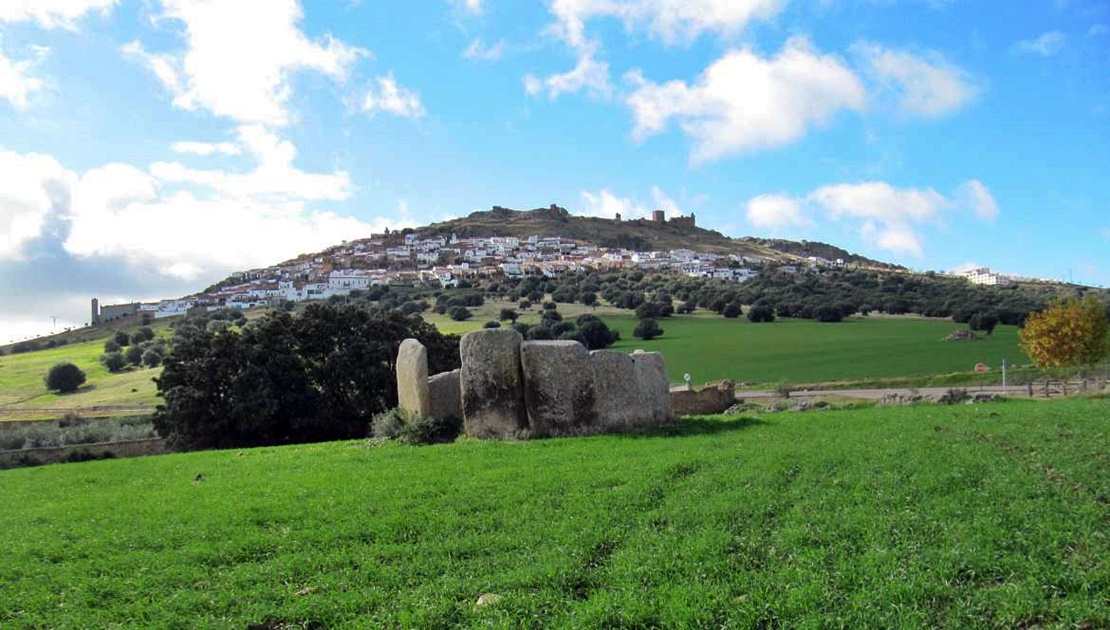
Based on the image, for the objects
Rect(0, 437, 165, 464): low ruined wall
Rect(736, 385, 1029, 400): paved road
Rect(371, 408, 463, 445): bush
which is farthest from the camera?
Rect(736, 385, 1029, 400): paved road

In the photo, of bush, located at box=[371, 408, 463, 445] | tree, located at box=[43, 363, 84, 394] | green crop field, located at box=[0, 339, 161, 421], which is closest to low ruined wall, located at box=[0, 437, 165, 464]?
bush, located at box=[371, 408, 463, 445]

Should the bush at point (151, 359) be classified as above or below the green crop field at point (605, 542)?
above

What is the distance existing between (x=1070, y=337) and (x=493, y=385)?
5680 cm

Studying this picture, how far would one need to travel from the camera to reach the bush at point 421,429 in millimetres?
20422

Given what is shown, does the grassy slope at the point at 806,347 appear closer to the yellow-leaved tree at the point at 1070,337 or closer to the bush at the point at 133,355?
the yellow-leaved tree at the point at 1070,337

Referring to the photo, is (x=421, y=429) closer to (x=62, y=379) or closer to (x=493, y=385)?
(x=493, y=385)

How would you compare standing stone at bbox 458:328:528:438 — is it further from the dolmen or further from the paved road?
the paved road

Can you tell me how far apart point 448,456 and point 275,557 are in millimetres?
7139

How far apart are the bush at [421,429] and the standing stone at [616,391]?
405 centimetres

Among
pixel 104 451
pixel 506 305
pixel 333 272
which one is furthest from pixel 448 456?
pixel 333 272

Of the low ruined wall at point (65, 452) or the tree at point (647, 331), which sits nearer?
the low ruined wall at point (65, 452)

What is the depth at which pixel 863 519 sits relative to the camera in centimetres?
968

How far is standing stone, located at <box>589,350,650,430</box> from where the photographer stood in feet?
66.0

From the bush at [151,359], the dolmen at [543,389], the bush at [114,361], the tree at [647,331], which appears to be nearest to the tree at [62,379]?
the bush at [114,361]
